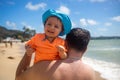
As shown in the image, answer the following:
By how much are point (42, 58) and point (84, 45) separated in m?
0.52

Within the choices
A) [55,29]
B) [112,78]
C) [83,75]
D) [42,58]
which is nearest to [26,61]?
[42,58]

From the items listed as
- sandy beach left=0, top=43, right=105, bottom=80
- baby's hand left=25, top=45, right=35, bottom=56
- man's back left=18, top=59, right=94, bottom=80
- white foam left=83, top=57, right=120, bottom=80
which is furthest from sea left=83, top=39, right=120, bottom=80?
man's back left=18, top=59, right=94, bottom=80

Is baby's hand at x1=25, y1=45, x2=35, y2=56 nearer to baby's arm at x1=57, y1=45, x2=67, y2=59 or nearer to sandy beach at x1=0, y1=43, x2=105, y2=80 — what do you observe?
baby's arm at x1=57, y1=45, x2=67, y2=59

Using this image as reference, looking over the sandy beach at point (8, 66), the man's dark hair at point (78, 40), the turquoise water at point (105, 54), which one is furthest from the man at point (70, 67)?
the turquoise water at point (105, 54)

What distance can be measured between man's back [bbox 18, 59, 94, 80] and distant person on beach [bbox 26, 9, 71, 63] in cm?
23

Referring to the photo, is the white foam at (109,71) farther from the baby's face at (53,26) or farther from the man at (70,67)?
the man at (70,67)

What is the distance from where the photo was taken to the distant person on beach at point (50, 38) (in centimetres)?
263

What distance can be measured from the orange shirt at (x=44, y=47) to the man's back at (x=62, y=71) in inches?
10.8

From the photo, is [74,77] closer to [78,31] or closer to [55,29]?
[78,31]

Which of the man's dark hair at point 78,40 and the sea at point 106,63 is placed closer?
the man's dark hair at point 78,40

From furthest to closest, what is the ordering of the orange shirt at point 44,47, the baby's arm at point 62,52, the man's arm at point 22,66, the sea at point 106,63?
the sea at point 106,63 → the orange shirt at point 44,47 → the man's arm at point 22,66 → the baby's arm at point 62,52

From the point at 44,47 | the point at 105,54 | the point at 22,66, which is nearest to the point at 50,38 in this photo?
the point at 44,47

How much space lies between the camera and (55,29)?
268 centimetres

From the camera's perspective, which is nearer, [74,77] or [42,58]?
[74,77]
